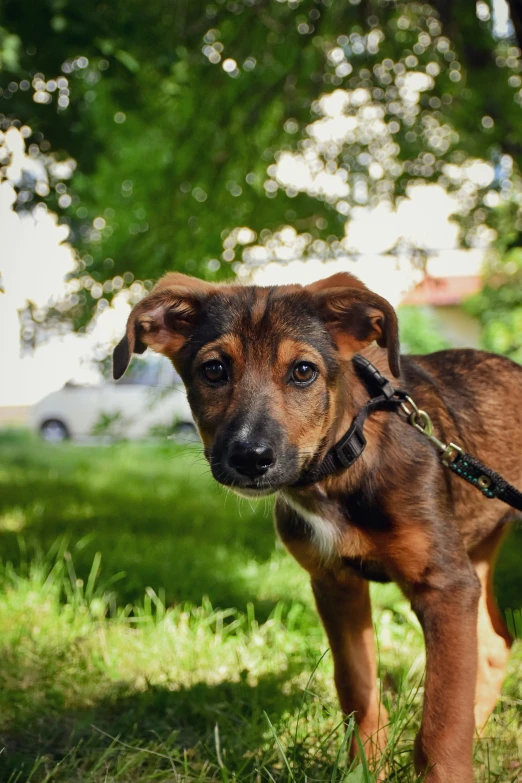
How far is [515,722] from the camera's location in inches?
134

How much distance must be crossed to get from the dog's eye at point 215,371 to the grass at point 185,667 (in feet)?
1.40

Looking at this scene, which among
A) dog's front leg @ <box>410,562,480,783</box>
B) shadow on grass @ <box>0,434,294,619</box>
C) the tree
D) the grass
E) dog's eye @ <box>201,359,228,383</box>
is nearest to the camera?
dog's front leg @ <box>410,562,480,783</box>

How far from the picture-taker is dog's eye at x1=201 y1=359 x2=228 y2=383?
3198mm

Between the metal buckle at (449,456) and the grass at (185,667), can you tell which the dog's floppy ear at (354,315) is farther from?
the grass at (185,667)

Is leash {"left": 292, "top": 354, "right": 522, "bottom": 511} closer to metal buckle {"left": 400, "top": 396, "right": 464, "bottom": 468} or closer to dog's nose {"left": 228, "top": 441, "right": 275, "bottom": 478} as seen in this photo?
metal buckle {"left": 400, "top": 396, "right": 464, "bottom": 468}

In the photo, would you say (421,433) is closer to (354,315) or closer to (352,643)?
(354,315)

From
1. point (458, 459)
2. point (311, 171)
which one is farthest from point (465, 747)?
point (311, 171)

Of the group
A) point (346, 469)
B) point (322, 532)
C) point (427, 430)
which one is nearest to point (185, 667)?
point (322, 532)

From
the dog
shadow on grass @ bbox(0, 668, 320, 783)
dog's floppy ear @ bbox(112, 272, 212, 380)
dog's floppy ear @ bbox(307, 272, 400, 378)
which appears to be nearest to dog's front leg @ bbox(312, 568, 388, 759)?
the dog

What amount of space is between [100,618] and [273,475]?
7.51 feet

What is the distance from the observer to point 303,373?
316 cm

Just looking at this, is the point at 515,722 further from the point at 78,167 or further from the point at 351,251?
the point at 351,251

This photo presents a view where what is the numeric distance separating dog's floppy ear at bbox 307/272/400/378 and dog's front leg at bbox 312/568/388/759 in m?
0.91

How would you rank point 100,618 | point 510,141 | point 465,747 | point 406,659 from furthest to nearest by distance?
point 510,141, point 100,618, point 406,659, point 465,747
